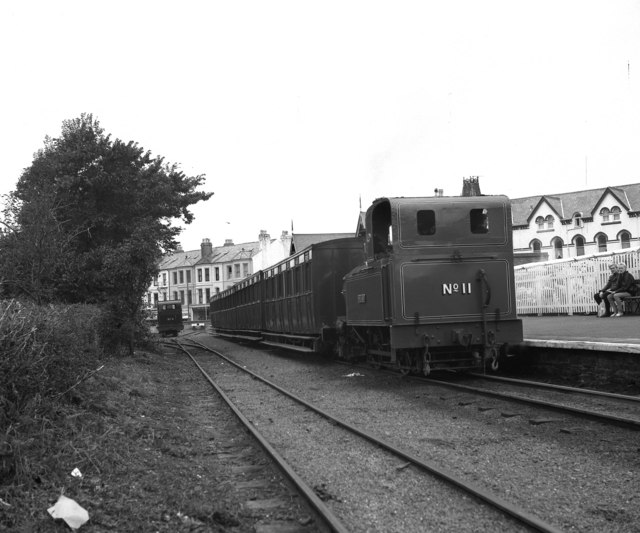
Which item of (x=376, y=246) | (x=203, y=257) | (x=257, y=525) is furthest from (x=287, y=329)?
(x=203, y=257)

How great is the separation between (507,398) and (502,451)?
237cm

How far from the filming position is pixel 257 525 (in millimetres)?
4023

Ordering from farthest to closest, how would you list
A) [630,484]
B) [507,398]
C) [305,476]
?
[507,398]
[305,476]
[630,484]

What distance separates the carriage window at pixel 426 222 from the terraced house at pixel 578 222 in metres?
35.5

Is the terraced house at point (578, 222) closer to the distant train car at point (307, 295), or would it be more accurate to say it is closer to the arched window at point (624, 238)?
the arched window at point (624, 238)

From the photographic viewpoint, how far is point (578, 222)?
49.1 m

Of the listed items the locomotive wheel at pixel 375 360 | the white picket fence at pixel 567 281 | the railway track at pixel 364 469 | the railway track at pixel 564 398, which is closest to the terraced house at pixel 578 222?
the white picket fence at pixel 567 281

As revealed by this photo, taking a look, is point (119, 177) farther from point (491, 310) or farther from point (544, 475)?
point (544, 475)

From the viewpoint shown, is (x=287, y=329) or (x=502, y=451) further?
(x=287, y=329)

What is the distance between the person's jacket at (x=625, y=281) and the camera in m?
14.1

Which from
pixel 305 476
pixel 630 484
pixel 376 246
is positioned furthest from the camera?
pixel 376 246

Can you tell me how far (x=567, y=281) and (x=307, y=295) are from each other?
862 centimetres

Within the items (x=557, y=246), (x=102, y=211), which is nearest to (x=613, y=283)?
(x=102, y=211)

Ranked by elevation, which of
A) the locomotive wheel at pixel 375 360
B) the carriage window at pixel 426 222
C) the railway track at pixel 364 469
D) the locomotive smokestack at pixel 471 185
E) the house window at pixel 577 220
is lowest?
the railway track at pixel 364 469
